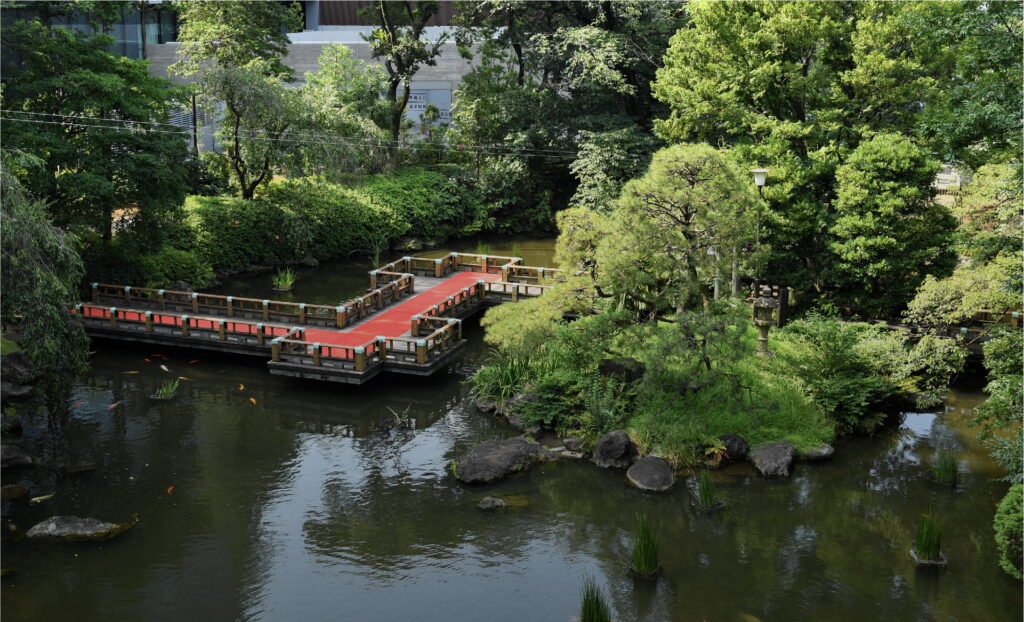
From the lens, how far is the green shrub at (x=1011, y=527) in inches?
532

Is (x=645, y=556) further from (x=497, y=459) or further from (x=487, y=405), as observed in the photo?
(x=487, y=405)

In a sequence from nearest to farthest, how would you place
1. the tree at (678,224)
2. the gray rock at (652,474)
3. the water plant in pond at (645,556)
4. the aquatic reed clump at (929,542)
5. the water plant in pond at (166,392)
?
the water plant in pond at (645,556), the aquatic reed clump at (929,542), the gray rock at (652,474), the tree at (678,224), the water plant in pond at (166,392)

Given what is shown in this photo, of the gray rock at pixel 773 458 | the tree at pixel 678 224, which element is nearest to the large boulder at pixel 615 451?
the gray rock at pixel 773 458

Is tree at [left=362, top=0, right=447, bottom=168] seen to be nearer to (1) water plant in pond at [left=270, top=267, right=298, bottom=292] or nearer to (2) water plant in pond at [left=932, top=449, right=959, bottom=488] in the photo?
(1) water plant in pond at [left=270, top=267, right=298, bottom=292]

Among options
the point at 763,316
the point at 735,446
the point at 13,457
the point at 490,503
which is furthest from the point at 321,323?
the point at 735,446

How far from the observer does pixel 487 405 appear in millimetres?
22375

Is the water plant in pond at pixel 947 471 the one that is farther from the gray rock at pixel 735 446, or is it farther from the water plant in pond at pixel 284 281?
the water plant in pond at pixel 284 281

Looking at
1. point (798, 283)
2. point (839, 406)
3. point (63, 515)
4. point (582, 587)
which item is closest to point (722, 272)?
point (839, 406)

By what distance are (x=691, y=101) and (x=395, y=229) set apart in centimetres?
1472

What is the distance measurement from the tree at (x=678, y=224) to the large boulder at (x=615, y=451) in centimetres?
324

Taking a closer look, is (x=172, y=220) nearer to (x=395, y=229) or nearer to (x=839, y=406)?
(x=395, y=229)

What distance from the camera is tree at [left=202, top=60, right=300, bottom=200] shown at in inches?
1233

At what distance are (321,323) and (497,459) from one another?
29.1ft

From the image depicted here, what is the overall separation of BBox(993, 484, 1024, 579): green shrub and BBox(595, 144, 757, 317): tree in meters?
8.08
